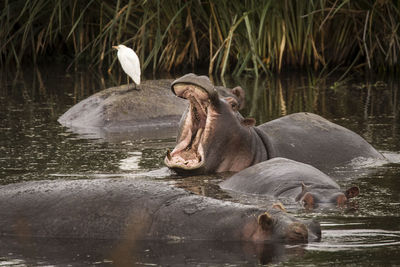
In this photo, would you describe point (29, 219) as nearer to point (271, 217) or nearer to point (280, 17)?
point (271, 217)

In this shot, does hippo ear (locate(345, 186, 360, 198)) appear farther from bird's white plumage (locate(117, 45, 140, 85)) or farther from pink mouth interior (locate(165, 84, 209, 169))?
bird's white plumage (locate(117, 45, 140, 85))

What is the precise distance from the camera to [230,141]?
636 centimetres

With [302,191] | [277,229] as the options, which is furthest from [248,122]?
[277,229]

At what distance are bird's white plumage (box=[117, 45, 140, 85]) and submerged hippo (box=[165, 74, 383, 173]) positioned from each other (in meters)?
4.02

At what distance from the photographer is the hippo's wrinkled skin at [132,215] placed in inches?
158

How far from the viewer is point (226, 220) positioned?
406 centimetres

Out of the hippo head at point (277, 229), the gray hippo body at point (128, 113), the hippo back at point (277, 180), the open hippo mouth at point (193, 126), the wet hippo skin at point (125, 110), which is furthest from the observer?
the wet hippo skin at point (125, 110)

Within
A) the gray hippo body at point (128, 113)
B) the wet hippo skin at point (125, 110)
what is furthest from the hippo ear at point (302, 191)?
the wet hippo skin at point (125, 110)

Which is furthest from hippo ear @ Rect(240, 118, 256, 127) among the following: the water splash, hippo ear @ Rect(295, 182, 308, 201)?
hippo ear @ Rect(295, 182, 308, 201)

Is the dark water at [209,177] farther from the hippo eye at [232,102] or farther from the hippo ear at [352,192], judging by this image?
the hippo eye at [232,102]

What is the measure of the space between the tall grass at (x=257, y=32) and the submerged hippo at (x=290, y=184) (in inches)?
251

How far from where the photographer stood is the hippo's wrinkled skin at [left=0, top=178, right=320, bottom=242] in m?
4.02

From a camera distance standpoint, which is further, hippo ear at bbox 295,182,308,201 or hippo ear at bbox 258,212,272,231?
hippo ear at bbox 295,182,308,201

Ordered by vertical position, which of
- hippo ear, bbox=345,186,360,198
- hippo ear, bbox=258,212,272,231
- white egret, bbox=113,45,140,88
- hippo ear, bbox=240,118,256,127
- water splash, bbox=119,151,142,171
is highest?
white egret, bbox=113,45,140,88
